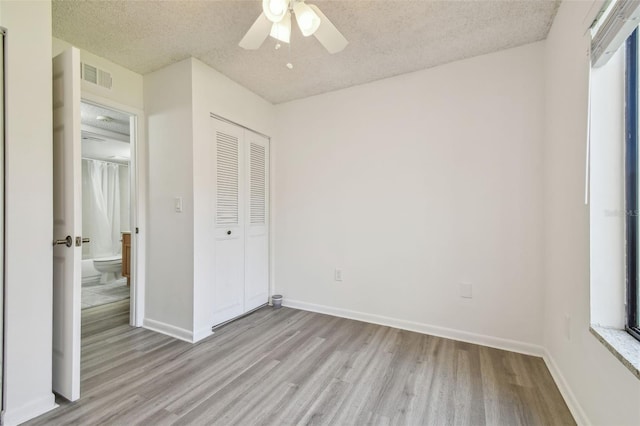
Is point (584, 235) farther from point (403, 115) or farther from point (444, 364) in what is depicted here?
point (403, 115)

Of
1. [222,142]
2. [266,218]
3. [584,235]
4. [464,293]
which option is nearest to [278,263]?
[266,218]

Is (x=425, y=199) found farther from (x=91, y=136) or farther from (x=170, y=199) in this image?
(x=91, y=136)

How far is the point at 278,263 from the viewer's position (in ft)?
11.6

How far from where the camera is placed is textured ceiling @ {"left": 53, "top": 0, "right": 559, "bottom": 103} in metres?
1.89

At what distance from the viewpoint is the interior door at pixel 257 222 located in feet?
10.5

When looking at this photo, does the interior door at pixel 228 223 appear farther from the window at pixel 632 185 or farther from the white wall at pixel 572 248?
the window at pixel 632 185

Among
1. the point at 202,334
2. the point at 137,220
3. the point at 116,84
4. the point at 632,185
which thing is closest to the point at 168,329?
the point at 202,334

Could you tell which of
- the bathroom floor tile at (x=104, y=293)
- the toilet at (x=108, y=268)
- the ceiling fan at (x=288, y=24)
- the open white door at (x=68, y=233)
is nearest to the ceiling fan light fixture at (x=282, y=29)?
the ceiling fan at (x=288, y=24)

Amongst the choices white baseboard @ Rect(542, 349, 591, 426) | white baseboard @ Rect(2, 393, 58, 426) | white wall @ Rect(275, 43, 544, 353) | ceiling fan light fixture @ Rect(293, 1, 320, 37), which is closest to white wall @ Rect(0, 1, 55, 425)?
white baseboard @ Rect(2, 393, 58, 426)

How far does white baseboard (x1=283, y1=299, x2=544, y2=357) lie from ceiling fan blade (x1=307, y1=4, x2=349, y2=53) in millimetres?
2457

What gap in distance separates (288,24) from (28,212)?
1799mm

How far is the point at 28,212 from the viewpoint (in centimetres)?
154

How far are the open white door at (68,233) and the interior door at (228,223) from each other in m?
1.17

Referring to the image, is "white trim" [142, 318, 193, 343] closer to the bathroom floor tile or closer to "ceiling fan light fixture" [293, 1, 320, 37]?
the bathroom floor tile
